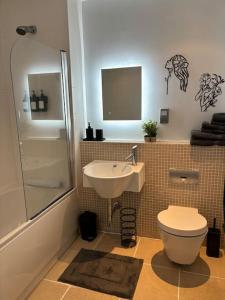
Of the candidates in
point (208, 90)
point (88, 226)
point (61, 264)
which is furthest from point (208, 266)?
point (208, 90)

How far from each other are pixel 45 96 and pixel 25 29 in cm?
66

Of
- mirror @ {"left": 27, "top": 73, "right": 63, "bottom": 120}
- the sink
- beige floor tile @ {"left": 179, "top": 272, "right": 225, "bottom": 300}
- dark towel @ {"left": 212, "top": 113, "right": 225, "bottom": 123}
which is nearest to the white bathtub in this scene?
the sink

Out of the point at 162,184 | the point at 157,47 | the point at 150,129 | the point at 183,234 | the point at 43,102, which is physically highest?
the point at 157,47

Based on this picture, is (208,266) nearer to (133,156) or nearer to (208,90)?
(133,156)

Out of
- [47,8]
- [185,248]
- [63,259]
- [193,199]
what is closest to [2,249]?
[63,259]

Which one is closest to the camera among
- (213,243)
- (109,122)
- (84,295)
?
(84,295)

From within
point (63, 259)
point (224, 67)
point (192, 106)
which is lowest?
point (63, 259)

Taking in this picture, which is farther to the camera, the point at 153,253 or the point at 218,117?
the point at 153,253

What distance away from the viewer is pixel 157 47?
2.29m

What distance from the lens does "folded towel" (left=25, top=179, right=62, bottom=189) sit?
7.24 ft

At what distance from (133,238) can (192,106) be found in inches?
58.8

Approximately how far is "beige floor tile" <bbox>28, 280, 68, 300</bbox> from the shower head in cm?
228

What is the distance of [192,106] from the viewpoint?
7.56 ft

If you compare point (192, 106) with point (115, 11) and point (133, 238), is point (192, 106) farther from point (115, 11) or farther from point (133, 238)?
Answer: point (133, 238)
